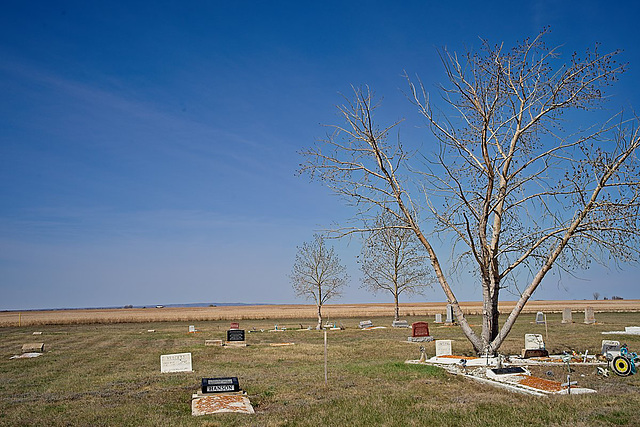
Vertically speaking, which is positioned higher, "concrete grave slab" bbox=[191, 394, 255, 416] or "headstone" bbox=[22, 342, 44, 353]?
"concrete grave slab" bbox=[191, 394, 255, 416]

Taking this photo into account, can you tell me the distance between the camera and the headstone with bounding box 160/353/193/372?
17.8 m

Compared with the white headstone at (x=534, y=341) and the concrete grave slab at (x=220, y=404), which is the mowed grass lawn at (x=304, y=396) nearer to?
the concrete grave slab at (x=220, y=404)

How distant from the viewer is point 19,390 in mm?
14844

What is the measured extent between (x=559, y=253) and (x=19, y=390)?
16520 mm

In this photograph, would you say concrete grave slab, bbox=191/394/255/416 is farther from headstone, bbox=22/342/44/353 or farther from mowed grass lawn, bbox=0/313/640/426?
headstone, bbox=22/342/44/353

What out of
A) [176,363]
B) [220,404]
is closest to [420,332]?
[176,363]

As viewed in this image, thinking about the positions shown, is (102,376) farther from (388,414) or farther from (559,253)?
(559,253)

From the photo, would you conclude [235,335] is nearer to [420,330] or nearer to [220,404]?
[420,330]

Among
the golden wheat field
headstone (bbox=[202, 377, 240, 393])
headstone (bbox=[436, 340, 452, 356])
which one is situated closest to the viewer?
headstone (bbox=[202, 377, 240, 393])

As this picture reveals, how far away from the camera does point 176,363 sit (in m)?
18.0

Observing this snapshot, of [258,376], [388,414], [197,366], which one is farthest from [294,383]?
[197,366]

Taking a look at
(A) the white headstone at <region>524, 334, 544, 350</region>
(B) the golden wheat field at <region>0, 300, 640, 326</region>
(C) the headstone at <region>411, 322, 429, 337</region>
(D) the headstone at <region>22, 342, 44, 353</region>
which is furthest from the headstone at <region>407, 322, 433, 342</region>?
(D) the headstone at <region>22, 342, 44, 353</region>

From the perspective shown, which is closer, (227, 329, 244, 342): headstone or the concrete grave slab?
the concrete grave slab

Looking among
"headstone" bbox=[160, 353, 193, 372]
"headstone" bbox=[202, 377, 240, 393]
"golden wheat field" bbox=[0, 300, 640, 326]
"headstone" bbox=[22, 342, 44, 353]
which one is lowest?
"golden wheat field" bbox=[0, 300, 640, 326]
